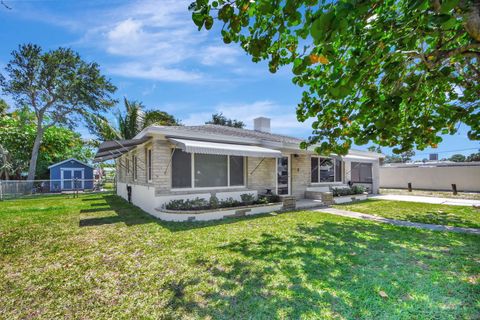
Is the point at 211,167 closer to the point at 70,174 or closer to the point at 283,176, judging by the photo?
the point at 283,176

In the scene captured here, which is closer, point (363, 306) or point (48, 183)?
point (363, 306)

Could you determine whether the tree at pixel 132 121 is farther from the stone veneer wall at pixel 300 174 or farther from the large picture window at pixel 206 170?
the stone veneer wall at pixel 300 174

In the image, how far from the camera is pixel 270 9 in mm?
3406

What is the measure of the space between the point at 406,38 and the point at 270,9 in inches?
117

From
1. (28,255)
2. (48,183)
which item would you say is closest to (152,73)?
(28,255)

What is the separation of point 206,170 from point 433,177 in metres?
30.5

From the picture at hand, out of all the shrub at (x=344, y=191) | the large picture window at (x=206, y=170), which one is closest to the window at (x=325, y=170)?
the shrub at (x=344, y=191)

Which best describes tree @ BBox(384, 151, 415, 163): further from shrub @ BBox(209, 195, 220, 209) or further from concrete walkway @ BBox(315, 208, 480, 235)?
shrub @ BBox(209, 195, 220, 209)

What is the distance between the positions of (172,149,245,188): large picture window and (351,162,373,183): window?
1653 centimetres

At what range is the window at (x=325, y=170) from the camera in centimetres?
1967

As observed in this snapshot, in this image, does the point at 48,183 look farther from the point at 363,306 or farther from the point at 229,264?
the point at 363,306

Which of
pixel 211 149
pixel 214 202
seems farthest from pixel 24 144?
pixel 211 149

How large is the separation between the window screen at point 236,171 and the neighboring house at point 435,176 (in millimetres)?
27687

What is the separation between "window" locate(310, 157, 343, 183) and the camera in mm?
19672
